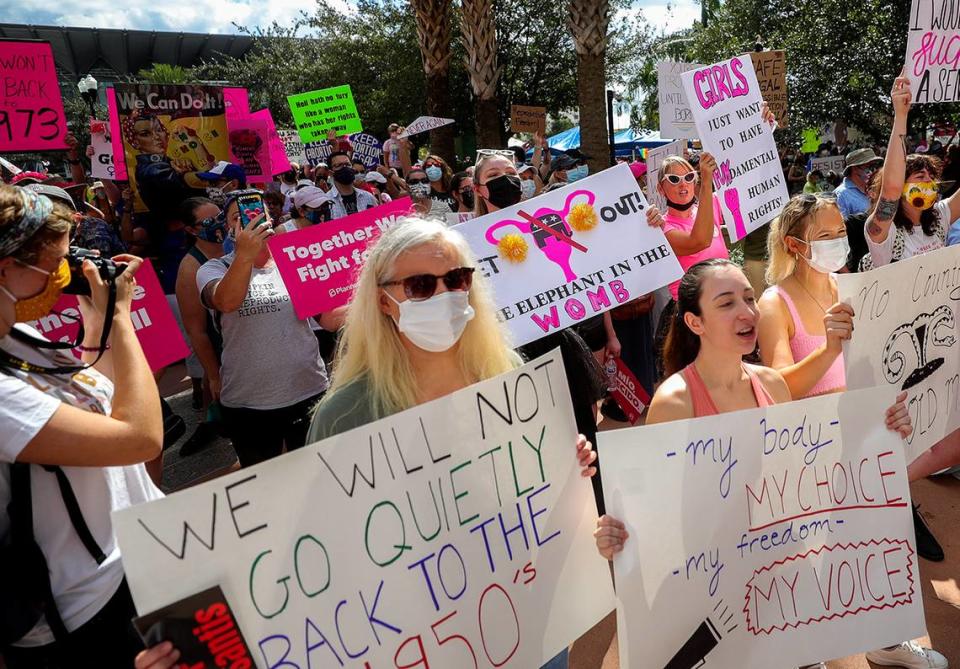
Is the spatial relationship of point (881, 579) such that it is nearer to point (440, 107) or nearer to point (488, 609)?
point (488, 609)

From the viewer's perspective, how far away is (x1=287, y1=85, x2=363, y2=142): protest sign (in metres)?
9.10

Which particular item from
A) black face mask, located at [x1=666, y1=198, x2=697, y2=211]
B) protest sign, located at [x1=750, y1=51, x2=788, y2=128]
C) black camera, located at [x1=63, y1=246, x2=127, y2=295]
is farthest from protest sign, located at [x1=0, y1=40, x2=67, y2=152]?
protest sign, located at [x1=750, y1=51, x2=788, y2=128]

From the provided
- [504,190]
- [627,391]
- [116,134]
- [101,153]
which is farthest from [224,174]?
[627,391]

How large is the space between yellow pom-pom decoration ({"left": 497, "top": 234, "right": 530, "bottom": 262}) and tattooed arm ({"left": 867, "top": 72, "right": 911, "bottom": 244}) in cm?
193

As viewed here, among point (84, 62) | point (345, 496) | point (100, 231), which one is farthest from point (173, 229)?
point (84, 62)

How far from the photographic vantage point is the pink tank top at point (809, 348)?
247 cm

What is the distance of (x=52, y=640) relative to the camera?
1.57 meters

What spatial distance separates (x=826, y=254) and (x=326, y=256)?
2.36 meters

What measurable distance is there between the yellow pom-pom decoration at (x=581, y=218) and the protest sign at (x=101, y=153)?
21.3 ft

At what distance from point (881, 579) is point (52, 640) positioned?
2206 mm

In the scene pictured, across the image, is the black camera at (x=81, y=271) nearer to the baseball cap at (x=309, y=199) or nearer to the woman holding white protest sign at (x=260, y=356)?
the woman holding white protest sign at (x=260, y=356)

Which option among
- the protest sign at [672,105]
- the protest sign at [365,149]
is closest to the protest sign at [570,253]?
the protest sign at [672,105]

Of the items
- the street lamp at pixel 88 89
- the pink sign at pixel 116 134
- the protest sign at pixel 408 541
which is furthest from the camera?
the street lamp at pixel 88 89

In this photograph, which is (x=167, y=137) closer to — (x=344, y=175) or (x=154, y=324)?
(x=344, y=175)
